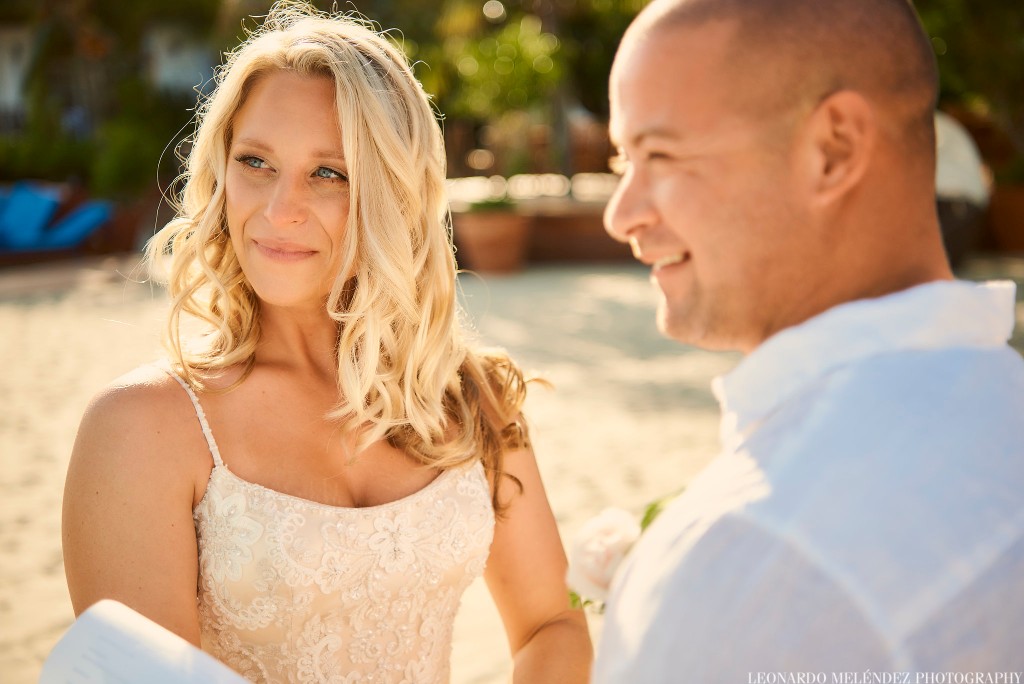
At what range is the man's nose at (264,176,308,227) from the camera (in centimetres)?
210

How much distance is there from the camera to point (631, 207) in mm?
1066

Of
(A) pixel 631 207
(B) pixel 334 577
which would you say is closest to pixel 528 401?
(B) pixel 334 577

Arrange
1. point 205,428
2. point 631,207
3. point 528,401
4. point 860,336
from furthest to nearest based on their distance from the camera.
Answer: point 528,401 < point 205,428 < point 631,207 < point 860,336

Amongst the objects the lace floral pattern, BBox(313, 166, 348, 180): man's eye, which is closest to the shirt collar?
the lace floral pattern

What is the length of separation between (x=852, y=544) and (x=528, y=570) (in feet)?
4.91

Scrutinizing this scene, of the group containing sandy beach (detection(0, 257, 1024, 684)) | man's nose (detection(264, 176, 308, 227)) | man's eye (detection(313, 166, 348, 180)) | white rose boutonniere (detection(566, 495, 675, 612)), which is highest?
man's eye (detection(313, 166, 348, 180))

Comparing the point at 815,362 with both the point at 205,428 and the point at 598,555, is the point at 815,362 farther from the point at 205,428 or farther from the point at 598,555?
the point at 205,428

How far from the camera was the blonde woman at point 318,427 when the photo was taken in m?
1.87

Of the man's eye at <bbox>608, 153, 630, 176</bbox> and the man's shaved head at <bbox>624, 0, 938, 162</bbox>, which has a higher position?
the man's shaved head at <bbox>624, 0, 938, 162</bbox>

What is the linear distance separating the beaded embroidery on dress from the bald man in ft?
3.65

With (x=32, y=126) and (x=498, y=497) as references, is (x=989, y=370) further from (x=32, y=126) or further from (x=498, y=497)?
(x=32, y=126)

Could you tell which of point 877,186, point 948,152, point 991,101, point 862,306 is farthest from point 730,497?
point 991,101

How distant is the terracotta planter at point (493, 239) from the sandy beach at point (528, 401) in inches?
22.2

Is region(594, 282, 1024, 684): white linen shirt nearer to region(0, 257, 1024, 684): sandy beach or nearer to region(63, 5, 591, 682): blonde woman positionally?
region(63, 5, 591, 682): blonde woman
